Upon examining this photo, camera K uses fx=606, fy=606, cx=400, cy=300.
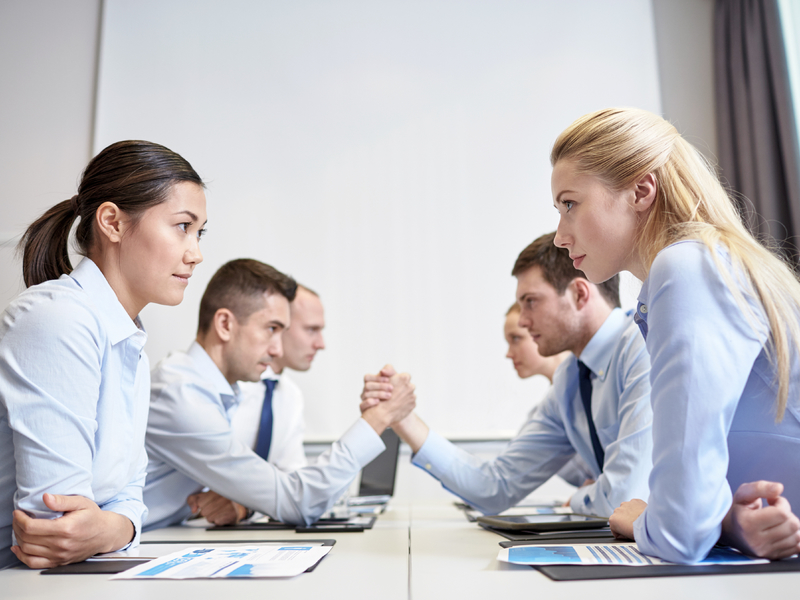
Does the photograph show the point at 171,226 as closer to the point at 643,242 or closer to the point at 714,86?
the point at 643,242

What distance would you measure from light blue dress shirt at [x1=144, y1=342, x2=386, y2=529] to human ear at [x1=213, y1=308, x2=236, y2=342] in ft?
1.28

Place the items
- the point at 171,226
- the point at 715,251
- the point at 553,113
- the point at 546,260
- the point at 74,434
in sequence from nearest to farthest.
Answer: the point at 715,251, the point at 74,434, the point at 171,226, the point at 546,260, the point at 553,113

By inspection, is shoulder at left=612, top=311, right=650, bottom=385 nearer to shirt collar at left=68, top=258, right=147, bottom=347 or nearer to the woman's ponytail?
shirt collar at left=68, top=258, right=147, bottom=347

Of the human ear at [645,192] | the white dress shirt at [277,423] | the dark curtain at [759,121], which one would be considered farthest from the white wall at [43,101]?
the dark curtain at [759,121]

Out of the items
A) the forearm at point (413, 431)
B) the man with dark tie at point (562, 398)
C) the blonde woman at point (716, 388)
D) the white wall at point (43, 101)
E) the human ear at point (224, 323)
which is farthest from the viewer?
the white wall at point (43, 101)

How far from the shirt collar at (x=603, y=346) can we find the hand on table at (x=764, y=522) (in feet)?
3.29

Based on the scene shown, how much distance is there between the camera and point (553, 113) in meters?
3.72

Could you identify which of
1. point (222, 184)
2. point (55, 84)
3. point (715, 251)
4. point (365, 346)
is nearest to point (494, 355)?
point (365, 346)

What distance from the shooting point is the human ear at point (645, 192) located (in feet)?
3.65

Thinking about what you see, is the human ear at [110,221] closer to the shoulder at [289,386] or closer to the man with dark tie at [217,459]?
the man with dark tie at [217,459]

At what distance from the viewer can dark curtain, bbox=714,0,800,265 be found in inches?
122

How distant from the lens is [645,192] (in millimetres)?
1121

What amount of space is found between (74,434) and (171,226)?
562 millimetres

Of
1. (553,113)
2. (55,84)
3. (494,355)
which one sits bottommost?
(494,355)
